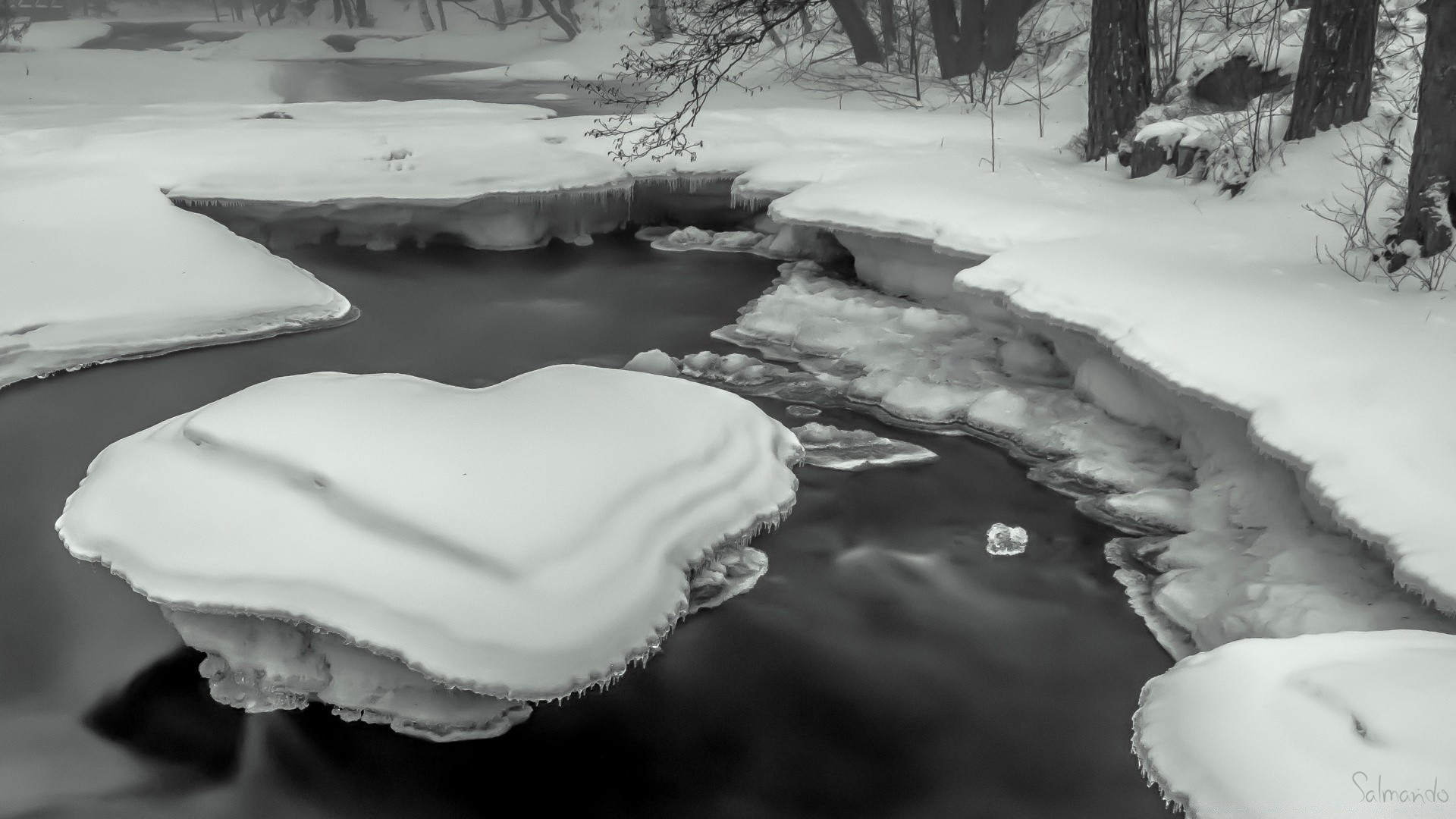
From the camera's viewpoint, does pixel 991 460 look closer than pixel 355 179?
Yes

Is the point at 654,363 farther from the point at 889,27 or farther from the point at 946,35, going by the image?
the point at 889,27

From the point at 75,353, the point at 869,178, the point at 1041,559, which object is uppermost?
the point at 869,178

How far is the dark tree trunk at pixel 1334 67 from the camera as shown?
6.34 metres

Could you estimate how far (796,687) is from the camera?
371 centimetres

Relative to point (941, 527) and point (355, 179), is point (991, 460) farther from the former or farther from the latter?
point (355, 179)

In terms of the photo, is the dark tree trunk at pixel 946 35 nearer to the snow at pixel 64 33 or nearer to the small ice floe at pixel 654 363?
the small ice floe at pixel 654 363

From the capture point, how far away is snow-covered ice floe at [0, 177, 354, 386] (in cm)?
620

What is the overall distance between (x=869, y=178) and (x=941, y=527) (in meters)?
3.55

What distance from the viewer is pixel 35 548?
4477mm

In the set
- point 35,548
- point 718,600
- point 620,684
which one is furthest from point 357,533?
point 35,548

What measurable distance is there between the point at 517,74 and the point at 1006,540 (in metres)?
15.7

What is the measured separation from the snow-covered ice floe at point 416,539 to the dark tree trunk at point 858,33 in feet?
34.5

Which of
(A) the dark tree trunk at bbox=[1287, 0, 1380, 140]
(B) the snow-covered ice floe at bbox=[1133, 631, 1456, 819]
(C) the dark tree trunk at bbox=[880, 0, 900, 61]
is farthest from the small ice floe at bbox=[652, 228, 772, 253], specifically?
(B) the snow-covered ice floe at bbox=[1133, 631, 1456, 819]

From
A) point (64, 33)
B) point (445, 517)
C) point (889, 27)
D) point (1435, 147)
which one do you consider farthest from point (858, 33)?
point (64, 33)
